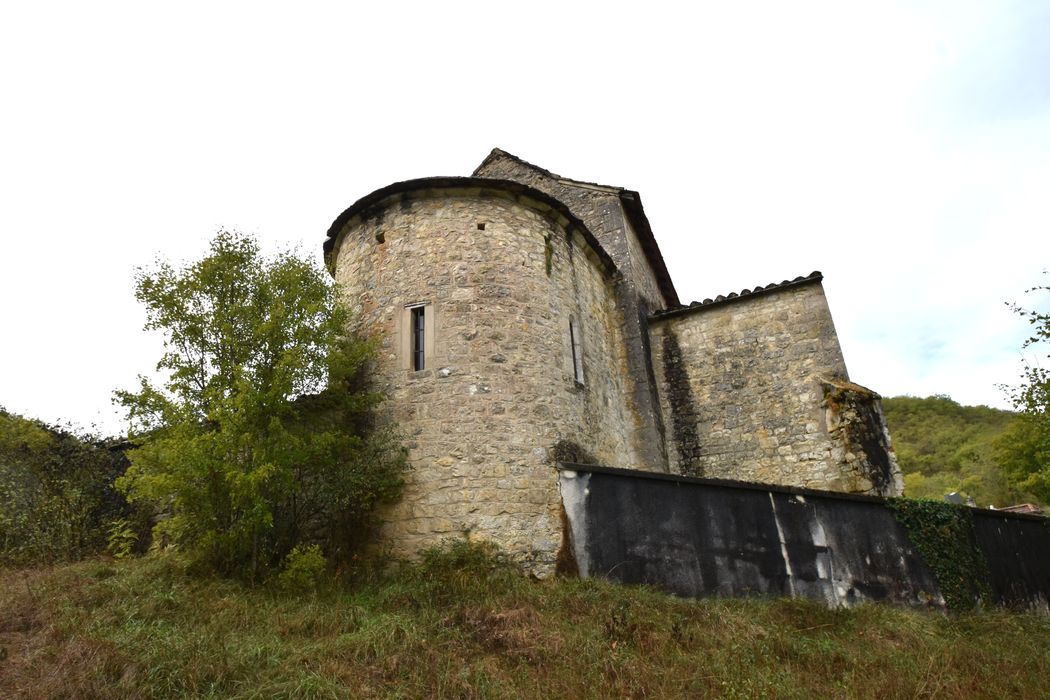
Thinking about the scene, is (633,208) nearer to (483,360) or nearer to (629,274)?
(629,274)

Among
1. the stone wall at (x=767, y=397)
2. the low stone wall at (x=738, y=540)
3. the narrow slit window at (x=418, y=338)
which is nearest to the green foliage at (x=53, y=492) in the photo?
the narrow slit window at (x=418, y=338)

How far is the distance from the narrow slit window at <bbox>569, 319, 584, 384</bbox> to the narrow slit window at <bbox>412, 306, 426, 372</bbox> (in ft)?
8.13

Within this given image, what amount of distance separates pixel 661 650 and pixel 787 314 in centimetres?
880

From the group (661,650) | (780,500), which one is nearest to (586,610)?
(661,650)

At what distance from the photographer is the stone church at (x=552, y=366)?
8336mm

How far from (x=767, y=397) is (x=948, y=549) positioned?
436 cm

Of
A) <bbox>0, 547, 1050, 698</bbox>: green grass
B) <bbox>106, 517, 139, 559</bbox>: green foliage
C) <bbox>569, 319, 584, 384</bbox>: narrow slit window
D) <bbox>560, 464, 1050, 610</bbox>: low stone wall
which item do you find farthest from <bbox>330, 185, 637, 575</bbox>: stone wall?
<bbox>106, 517, 139, 559</bbox>: green foliage

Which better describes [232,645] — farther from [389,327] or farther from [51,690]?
[389,327]

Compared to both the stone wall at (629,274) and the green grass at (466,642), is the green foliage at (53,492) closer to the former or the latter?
the green grass at (466,642)

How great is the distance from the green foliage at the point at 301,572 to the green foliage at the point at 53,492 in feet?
16.8

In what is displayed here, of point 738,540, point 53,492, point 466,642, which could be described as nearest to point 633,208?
point 738,540

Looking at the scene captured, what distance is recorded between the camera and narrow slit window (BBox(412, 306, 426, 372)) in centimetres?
913

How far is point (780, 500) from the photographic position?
8297mm

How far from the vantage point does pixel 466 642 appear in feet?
18.9
